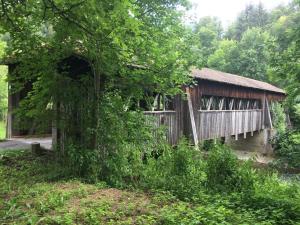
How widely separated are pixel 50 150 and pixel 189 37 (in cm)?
509

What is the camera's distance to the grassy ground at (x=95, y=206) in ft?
14.4

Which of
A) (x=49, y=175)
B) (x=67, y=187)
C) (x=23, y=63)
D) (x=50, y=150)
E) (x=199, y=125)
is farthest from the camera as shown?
(x=199, y=125)

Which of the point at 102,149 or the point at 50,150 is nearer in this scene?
the point at 102,149

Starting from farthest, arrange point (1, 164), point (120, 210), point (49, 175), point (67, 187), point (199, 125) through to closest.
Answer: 1. point (199, 125)
2. point (1, 164)
3. point (49, 175)
4. point (67, 187)
5. point (120, 210)

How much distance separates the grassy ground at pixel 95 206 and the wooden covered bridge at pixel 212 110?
2690 mm

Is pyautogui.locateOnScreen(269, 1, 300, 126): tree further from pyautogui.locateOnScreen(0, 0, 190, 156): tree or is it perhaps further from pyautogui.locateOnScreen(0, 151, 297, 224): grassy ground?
pyautogui.locateOnScreen(0, 151, 297, 224): grassy ground

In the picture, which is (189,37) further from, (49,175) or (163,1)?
(49,175)

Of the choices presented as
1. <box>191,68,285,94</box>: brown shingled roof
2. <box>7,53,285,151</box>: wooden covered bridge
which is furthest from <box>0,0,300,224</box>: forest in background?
<box>191,68,285,94</box>: brown shingled roof

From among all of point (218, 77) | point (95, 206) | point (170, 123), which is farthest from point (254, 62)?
point (95, 206)

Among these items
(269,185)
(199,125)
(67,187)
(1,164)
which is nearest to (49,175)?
(67,187)

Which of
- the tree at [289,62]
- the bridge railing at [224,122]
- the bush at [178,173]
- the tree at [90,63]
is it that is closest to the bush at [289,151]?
the bridge railing at [224,122]

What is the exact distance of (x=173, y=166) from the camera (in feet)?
23.6

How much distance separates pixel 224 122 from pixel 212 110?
5.51 feet

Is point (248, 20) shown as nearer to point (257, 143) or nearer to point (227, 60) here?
point (227, 60)
